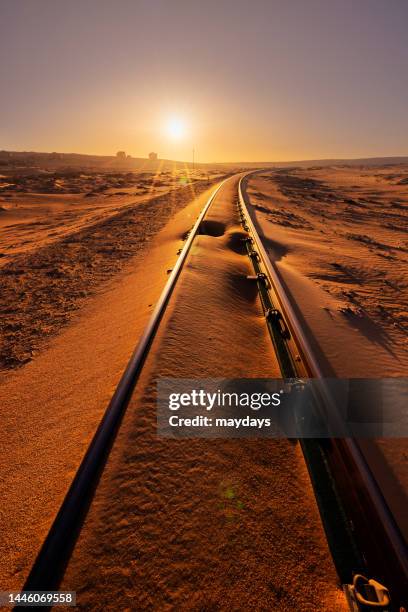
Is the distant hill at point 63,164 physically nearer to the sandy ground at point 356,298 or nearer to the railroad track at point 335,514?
the sandy ground at point 356,298

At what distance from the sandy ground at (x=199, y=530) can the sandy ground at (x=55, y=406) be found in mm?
345

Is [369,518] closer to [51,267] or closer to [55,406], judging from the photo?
[55,406]

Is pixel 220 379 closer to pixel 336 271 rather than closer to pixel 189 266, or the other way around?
pixel 189 266

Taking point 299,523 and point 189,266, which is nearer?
point 299,523

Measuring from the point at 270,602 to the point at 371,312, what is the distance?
4.06 m

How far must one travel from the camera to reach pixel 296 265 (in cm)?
652

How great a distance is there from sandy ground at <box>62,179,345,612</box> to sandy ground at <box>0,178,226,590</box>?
1.13 ft

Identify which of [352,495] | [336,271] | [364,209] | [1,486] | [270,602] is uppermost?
[364,209]

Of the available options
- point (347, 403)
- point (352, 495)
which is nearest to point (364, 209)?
point (347, 403)

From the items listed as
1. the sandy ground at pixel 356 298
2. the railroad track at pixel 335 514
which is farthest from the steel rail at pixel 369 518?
the sandy ground at pixel 356 298

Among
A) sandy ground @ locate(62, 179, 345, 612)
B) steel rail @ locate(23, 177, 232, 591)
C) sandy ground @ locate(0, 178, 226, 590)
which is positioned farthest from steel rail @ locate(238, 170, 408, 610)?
sandy ground @ locate(0, 178, 226, 590)

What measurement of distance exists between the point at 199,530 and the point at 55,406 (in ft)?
5.58

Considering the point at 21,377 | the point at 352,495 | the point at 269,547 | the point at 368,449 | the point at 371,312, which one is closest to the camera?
the point at 269,547

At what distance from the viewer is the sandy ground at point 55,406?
1698mm
